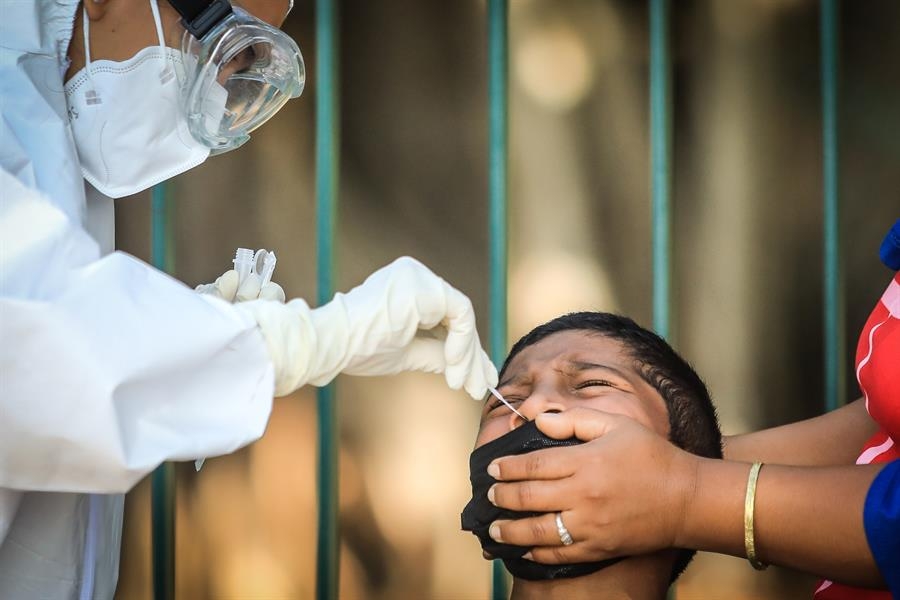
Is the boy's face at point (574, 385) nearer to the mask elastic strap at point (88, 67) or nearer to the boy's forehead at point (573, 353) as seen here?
the boy's forehead at point (573, 353)

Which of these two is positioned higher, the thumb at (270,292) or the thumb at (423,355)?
the thumb at (270,292)

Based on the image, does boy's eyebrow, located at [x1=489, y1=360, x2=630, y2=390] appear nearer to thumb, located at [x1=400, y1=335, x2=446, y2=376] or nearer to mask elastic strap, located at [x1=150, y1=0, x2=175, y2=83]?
thumb, located at [x1=400, y1=335, x2=446, y2=376]

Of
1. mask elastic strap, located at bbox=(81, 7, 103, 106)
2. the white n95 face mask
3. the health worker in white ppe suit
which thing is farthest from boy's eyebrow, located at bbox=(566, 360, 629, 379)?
mask elastic strap, located at bbox=(81, 7, 103, 106)

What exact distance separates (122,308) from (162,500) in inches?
45.1

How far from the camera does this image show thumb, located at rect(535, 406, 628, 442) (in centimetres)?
141

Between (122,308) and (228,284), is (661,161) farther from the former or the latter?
(122,308)

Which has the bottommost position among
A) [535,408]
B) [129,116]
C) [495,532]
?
[495,532]

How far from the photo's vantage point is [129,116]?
1.78m

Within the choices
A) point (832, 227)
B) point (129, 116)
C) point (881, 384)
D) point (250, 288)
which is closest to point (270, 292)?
point (250, 288)

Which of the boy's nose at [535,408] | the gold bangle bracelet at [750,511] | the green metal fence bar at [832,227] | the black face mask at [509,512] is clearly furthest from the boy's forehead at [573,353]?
the green metal fence bar at [832,227]

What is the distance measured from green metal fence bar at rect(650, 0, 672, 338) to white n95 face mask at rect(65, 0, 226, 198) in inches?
43.8

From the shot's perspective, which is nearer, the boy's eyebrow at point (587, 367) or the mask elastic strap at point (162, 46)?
the boy's eyebrow at point (587, 367)

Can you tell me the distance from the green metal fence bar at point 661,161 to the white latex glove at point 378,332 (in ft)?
3.05

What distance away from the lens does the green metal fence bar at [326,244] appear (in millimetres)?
2330
